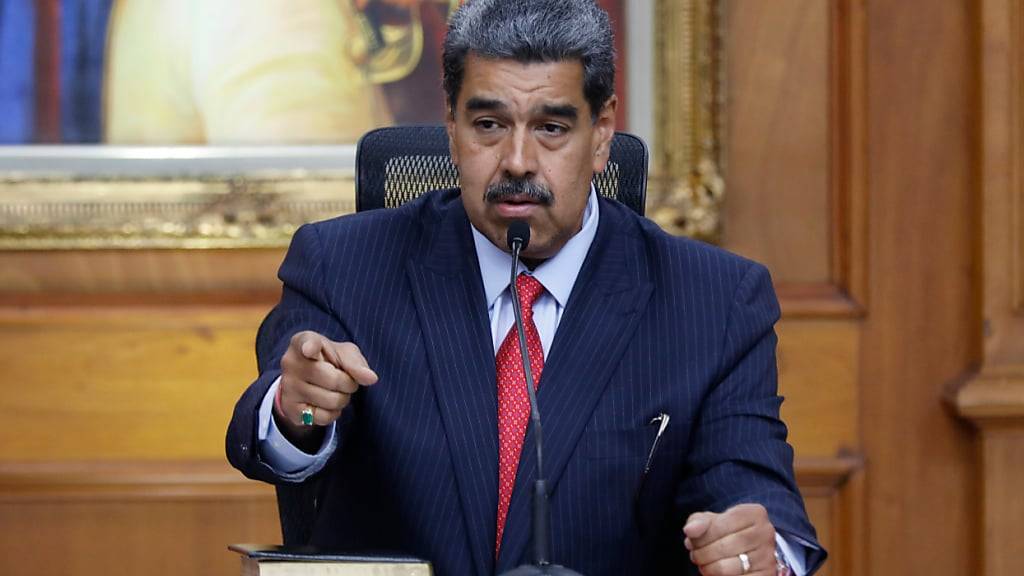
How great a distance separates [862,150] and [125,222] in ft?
5.44

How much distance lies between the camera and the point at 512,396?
194 centimetres

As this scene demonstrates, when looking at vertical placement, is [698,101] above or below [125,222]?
above

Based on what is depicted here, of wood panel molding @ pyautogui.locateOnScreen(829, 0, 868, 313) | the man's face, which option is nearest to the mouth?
the man's face

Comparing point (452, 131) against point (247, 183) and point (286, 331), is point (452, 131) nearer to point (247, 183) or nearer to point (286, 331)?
point (286, 331)

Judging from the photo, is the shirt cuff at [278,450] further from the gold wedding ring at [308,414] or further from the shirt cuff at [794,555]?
the shirt cuff at [794,555]

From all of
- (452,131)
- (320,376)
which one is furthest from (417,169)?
(320,376)

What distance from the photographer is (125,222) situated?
132 inches

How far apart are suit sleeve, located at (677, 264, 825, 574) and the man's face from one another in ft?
0.91

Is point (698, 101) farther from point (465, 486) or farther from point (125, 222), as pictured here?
point (465, 486)

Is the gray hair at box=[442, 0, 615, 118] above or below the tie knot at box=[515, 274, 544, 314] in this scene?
above

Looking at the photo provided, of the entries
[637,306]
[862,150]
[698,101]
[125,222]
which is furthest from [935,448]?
[125,222]

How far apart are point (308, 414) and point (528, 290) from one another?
1.43 ft

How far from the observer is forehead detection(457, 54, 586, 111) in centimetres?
193

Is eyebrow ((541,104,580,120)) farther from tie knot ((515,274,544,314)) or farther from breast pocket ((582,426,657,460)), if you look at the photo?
breast pocket ((582,426,657,460))
